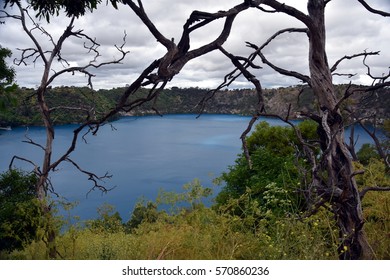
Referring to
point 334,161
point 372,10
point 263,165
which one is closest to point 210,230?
point 334,161

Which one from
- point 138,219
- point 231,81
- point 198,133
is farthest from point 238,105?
point 198,133

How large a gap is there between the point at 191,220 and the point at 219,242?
0.92m

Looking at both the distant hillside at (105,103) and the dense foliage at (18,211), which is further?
the dense foliage at (18,211)

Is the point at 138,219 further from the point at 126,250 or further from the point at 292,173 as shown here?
the point at 126,250

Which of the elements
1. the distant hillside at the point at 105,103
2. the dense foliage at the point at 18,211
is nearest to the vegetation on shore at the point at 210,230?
the dense foliage at the point at 18,211

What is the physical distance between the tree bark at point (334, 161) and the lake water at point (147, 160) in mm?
18875

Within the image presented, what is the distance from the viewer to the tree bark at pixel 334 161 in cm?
240

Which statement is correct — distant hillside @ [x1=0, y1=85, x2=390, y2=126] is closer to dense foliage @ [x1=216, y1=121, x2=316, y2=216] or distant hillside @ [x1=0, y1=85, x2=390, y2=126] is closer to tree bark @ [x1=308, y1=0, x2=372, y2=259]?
tree bark @ [x1=308, y1=0, x2=372, y2=259]

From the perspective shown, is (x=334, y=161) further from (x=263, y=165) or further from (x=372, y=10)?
(x=263, y=165)

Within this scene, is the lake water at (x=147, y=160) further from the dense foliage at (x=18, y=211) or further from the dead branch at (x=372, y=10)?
the dead branch at (x=372, y=10)

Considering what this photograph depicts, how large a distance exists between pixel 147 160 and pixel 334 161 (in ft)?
109

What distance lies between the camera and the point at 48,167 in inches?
177

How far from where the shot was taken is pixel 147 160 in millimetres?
35375

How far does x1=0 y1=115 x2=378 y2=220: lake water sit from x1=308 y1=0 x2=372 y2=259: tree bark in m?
18.9
